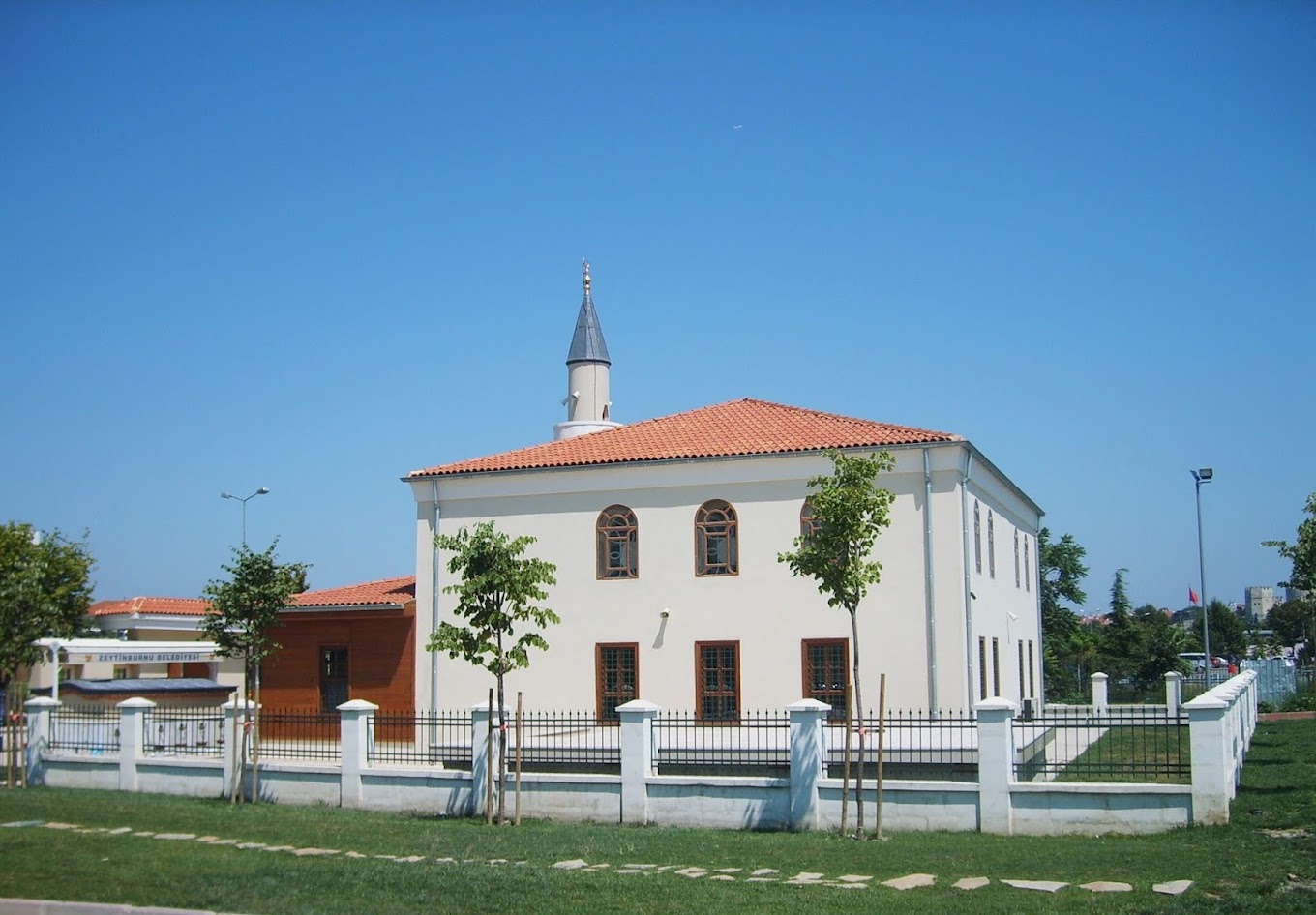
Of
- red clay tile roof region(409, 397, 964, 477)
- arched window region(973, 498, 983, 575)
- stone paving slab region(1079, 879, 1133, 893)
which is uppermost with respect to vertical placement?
red clay tile roof region(409, 397, 964, 477)

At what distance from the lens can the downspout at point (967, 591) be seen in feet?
82.3

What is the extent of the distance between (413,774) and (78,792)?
256 inches

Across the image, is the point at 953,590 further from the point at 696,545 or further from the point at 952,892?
the point at 952,892

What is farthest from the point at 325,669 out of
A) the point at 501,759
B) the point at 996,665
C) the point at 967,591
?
the point at 996,665

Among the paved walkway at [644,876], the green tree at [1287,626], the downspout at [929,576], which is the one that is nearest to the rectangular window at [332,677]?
the downspout at [929,576]

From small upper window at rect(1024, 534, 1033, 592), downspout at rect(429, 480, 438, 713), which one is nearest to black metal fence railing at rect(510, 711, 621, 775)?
downspout at rect(429, 480, 438, 713)

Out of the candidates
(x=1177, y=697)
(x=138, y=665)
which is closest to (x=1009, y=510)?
(x=1177, y=697)

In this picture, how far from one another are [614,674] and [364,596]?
671 centimetres

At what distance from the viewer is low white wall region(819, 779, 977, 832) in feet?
54.3

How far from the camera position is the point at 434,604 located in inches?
1153

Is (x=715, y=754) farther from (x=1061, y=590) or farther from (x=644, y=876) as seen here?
(x=1061, y=590)

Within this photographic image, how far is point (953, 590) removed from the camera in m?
25.4

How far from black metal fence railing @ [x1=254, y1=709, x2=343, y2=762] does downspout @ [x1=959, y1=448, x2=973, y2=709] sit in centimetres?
1195

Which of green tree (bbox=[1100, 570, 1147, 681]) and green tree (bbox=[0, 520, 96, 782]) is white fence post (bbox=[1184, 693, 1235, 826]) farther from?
green tree (bbox=[1100, 570, 1147, 681])
